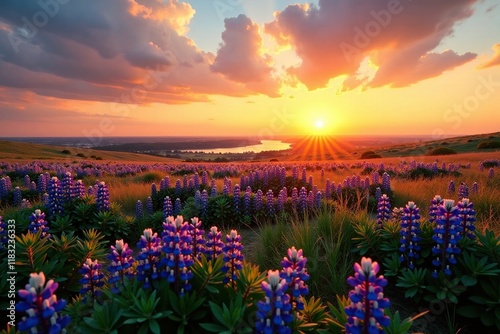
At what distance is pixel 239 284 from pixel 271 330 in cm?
80

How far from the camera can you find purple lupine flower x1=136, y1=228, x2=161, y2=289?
9.40 feet

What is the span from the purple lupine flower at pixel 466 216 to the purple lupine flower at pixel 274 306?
3103 mm

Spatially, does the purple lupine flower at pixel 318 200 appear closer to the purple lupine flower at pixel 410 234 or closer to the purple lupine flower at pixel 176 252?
the purple lupine flower at pixel 410 234

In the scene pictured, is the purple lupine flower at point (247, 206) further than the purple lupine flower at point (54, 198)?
Yes

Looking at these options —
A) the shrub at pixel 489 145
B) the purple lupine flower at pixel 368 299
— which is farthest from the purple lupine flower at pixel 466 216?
the shrub at pixel 489 145

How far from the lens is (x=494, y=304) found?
332 cm

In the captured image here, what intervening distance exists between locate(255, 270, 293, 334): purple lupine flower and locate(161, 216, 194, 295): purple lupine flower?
791 mm

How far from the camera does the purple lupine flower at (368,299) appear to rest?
210 centimetres

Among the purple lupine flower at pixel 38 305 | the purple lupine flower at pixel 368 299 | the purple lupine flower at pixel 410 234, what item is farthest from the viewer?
the purple lupine flower at pixel 410 234

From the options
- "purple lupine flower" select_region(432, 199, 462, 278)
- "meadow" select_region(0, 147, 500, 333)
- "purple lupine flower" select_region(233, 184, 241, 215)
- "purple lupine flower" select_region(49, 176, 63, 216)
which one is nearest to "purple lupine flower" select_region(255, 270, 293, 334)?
"meadow" select_region(0, 147, 500, 333)

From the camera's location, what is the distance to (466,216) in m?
4.18

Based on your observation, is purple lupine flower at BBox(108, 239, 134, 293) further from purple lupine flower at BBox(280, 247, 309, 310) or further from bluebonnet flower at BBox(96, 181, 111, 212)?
bluebonnet flower at BBox(96, 181, 111, 212)

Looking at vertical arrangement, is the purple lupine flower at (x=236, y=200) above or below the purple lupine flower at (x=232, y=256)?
below

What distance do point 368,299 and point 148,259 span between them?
194 centimetres
